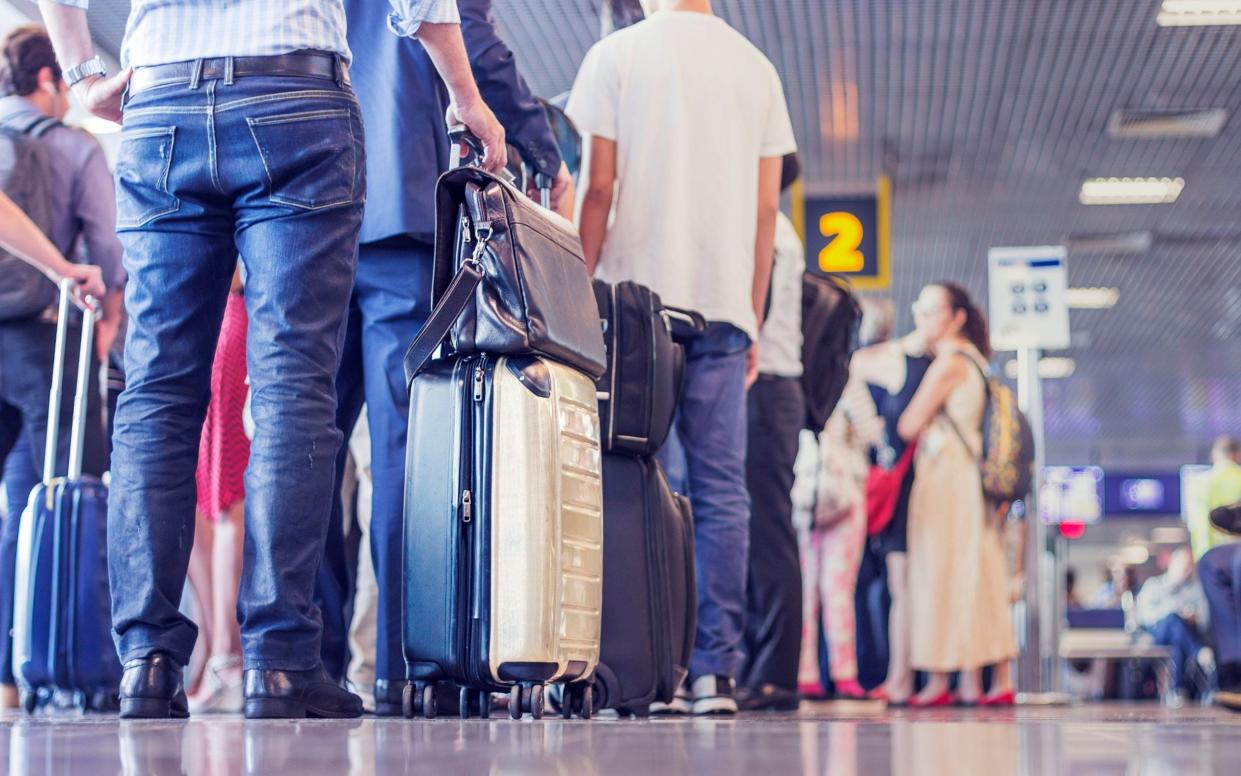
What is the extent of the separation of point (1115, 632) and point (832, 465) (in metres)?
14.9

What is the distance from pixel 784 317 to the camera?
4770 millimetres

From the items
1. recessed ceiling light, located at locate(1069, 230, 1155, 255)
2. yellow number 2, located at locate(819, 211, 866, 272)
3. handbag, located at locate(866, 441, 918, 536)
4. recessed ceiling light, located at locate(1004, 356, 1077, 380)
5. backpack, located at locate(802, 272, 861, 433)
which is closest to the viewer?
backpack, located at locate(802, 272, 861, 433)

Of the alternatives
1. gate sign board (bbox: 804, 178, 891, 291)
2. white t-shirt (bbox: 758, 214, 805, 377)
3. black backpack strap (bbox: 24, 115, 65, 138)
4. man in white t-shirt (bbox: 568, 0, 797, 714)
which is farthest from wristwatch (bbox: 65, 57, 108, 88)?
gate sign board (bbox: 804, 178, 891, 291)

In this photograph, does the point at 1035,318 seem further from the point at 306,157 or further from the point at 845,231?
the point at 306,157

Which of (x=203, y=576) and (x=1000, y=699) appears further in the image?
(x=1000, y=699)

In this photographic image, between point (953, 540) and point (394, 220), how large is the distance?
3.72m

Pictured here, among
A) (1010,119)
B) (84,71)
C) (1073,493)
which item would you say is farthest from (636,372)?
A: (1073,493)

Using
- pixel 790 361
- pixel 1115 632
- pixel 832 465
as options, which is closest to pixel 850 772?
pixel 790 361

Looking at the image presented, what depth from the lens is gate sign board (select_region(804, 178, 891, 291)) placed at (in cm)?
1039

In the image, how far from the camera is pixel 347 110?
2.50 m

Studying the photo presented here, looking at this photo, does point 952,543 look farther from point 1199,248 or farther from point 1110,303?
point 1110,303

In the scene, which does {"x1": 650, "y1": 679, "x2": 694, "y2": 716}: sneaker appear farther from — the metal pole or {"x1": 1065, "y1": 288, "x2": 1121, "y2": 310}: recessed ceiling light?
{"x1": 1065, "y1": 288, "x2": 1121, "y2": 310}: recessed ceiling light

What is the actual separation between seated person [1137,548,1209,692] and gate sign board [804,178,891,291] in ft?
15.7

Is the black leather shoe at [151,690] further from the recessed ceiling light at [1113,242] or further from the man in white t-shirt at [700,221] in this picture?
the recessed ceiling light at [1113,242]
